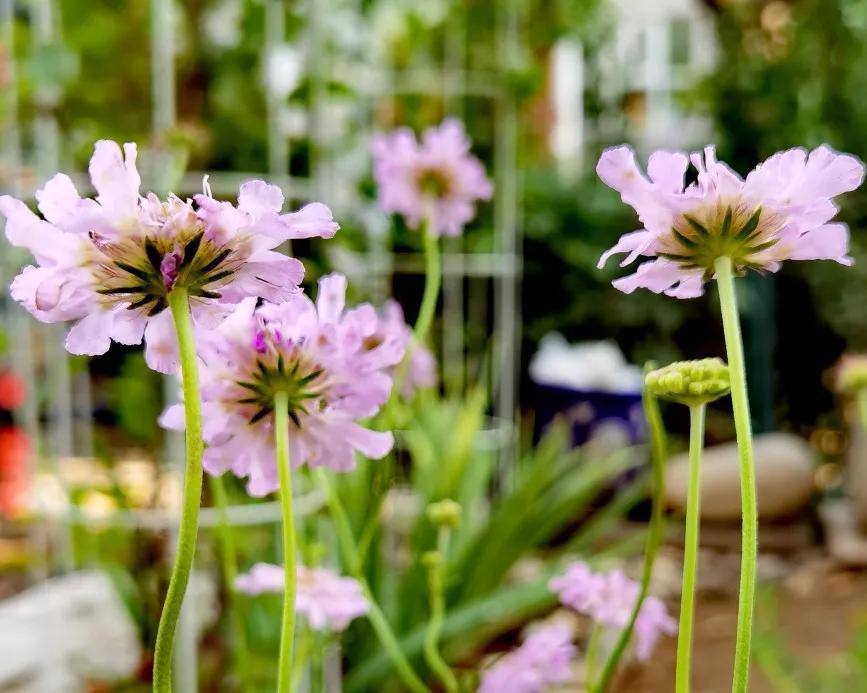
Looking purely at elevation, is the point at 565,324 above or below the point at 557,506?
above

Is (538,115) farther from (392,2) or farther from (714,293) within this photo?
(392,2)

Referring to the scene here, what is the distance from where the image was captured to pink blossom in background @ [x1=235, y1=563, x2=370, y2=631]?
0.49m

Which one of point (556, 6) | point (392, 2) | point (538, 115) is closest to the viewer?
point (392, 2)

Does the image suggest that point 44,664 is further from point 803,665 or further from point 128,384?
point 803,665

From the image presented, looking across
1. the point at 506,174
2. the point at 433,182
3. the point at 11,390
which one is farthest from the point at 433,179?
the point at 506,174

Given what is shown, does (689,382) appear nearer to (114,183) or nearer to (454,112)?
(114,183)

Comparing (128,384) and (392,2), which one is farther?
(392,2)

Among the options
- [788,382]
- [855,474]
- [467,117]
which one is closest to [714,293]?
[788,382]

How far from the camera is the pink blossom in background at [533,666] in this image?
0.59 meters

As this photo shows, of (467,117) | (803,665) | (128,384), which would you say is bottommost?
(803,665)

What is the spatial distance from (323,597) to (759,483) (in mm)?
2092

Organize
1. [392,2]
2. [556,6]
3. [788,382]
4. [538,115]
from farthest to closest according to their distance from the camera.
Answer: [538,115] → [788,382] → [556,6] → [392,2]

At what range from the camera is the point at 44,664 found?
1.13 metres

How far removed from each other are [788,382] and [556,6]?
1328 millimetres
